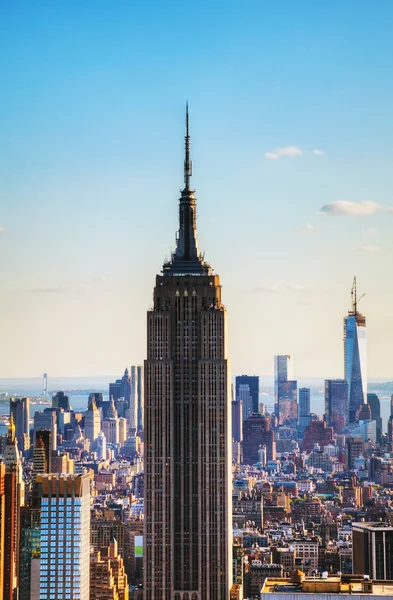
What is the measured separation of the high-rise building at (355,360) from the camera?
250 feet

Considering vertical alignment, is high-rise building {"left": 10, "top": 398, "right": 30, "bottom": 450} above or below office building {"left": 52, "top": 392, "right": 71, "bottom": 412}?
below

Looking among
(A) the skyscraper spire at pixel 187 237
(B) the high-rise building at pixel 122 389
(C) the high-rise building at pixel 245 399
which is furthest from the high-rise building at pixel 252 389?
(A) the skyscraper spire at pixel 187 237

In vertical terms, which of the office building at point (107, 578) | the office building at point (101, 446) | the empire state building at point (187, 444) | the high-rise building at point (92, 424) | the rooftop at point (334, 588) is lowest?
the office building at point (107, 578)

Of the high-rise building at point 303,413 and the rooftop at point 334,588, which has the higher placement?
the high-rise building at point 303,413

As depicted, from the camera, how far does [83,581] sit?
34031 mm

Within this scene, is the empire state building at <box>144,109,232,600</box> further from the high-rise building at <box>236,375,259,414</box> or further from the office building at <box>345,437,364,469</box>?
the office building at <box>345,437,364,469</box>

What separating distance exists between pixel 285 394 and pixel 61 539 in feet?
178

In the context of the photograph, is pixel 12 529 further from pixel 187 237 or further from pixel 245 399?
pixel 245 399

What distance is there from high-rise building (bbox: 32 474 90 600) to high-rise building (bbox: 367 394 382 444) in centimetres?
5168

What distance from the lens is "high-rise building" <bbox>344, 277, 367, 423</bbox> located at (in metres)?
76.2

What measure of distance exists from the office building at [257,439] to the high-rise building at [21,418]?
19.2 metres

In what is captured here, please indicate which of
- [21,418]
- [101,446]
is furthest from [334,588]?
[101,446]

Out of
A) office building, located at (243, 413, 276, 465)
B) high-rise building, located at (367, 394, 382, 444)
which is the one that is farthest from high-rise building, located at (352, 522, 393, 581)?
high-rise building, located at (367, 394, 382, 444)

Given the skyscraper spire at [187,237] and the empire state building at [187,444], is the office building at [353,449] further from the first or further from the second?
the empire state building at [187,444]
